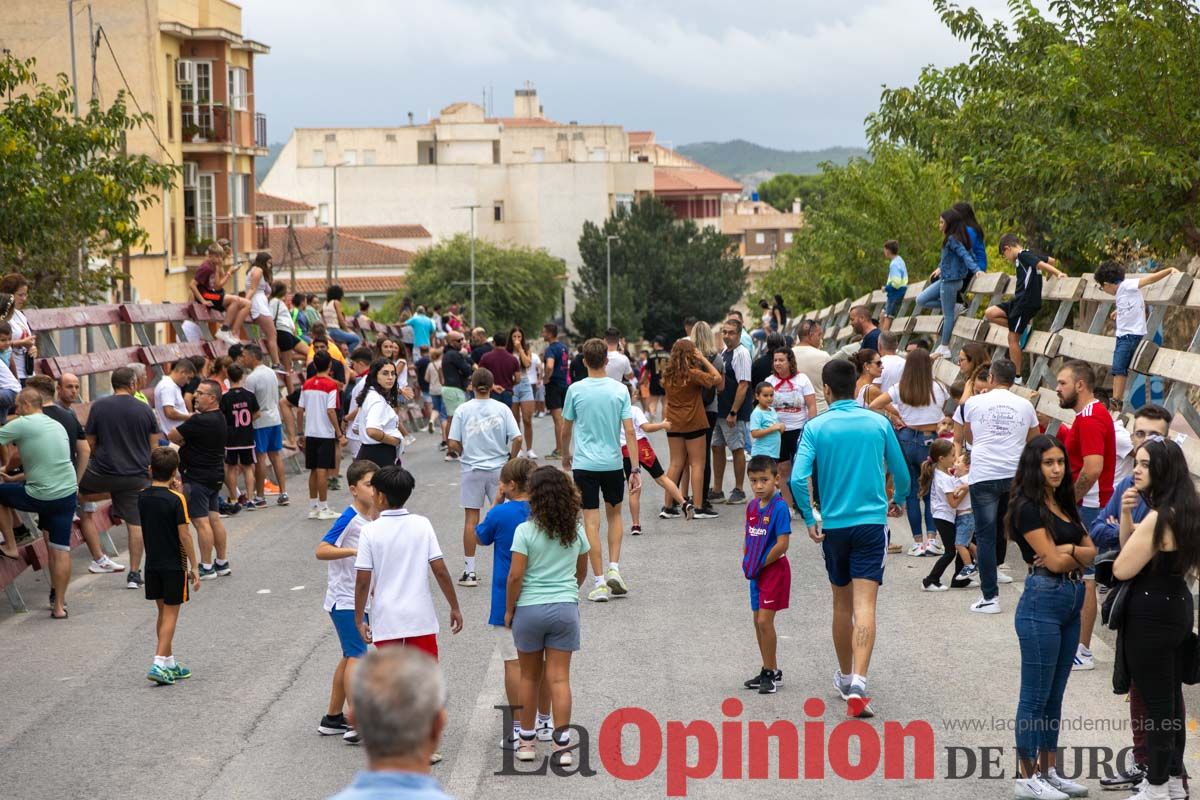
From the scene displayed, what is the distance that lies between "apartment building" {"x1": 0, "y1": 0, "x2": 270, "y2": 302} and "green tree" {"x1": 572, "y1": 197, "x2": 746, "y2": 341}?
1987 inches

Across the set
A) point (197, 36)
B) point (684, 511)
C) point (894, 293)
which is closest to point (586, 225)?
point (197, 36)

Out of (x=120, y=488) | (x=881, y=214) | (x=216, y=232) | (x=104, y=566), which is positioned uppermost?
(x=881, y=214)

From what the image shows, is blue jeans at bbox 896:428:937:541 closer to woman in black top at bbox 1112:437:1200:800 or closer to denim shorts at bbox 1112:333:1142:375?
denim shorts at bbox 1112:333:1142:375

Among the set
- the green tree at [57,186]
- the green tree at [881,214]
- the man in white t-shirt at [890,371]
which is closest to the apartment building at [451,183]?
the green tree at [881,214]

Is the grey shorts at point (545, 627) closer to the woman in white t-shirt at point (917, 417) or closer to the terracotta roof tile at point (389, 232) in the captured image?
the woman in white t-shirt at point (917, 417)

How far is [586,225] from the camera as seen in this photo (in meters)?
106

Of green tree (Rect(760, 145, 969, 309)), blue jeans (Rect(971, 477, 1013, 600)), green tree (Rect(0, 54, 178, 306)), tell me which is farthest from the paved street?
green tree (Rect(760, 145, 969, 309))

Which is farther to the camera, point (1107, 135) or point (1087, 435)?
point (1107, 135)

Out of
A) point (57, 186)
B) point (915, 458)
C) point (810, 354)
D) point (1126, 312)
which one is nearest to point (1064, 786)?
point (1126, 312)

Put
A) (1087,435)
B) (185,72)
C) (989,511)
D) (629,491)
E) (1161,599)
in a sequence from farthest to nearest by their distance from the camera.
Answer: (185,72)
(629,491)
(989,511)
(1087,435)
(1161,599)

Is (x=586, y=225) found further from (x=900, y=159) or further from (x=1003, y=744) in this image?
(x=1003, y=744)

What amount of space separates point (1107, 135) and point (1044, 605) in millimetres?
10862

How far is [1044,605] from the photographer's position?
23.4 ft

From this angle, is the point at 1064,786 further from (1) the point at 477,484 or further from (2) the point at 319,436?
(2) the point at 319,436
